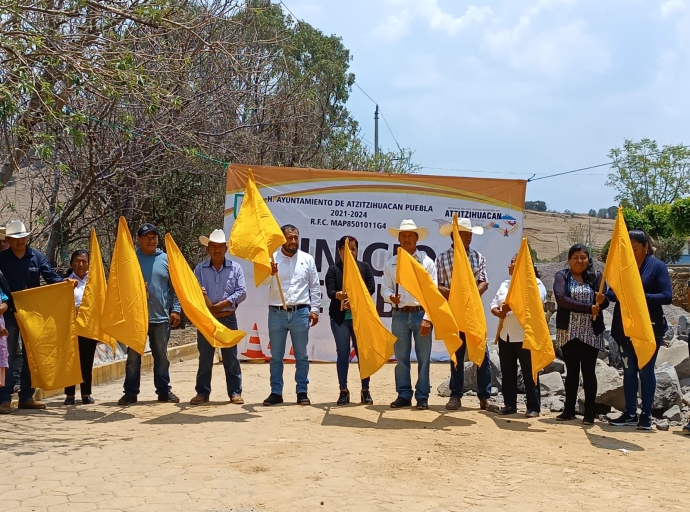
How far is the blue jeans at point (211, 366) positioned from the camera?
8734 mm

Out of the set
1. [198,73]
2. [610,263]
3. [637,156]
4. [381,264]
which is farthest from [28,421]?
[637,156]

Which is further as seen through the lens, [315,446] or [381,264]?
[381,264]

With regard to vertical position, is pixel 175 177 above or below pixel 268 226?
above

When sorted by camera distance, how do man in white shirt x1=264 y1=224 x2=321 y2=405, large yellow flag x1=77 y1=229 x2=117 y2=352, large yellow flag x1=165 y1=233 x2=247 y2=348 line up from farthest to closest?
man in white shirt x1=264 y1=224 x2=321 y2=405
large yellow flag x1=77 y1=229 x2=117 y2=352
large yellow flag x1=165 y1=233 x2=247 y2=348

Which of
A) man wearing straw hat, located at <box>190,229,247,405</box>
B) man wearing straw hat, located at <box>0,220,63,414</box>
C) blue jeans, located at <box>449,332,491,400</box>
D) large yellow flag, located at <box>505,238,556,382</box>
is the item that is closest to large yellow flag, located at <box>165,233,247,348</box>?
man wearing straw hat, located at <box>190,229,247,405</box>

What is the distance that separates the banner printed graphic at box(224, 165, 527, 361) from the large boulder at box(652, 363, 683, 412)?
416 centimetres

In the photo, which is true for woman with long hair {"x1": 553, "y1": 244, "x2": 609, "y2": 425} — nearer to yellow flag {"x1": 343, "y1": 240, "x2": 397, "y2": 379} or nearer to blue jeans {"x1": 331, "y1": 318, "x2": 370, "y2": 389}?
yellow flag {"x1": 343, "y1": 240, "x2": 397, "y2": 379}

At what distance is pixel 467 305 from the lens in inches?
325

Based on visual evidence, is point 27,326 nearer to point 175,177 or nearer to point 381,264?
point 381,264

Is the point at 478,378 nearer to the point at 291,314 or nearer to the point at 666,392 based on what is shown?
the point at 666,392

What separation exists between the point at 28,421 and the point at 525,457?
4.48m

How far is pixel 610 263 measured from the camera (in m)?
7.68

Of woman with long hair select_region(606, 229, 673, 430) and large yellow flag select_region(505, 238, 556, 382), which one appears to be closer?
woman with long hair select_region(606, 229, 673, 430)

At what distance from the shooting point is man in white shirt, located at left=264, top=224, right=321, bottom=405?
28.7ft
